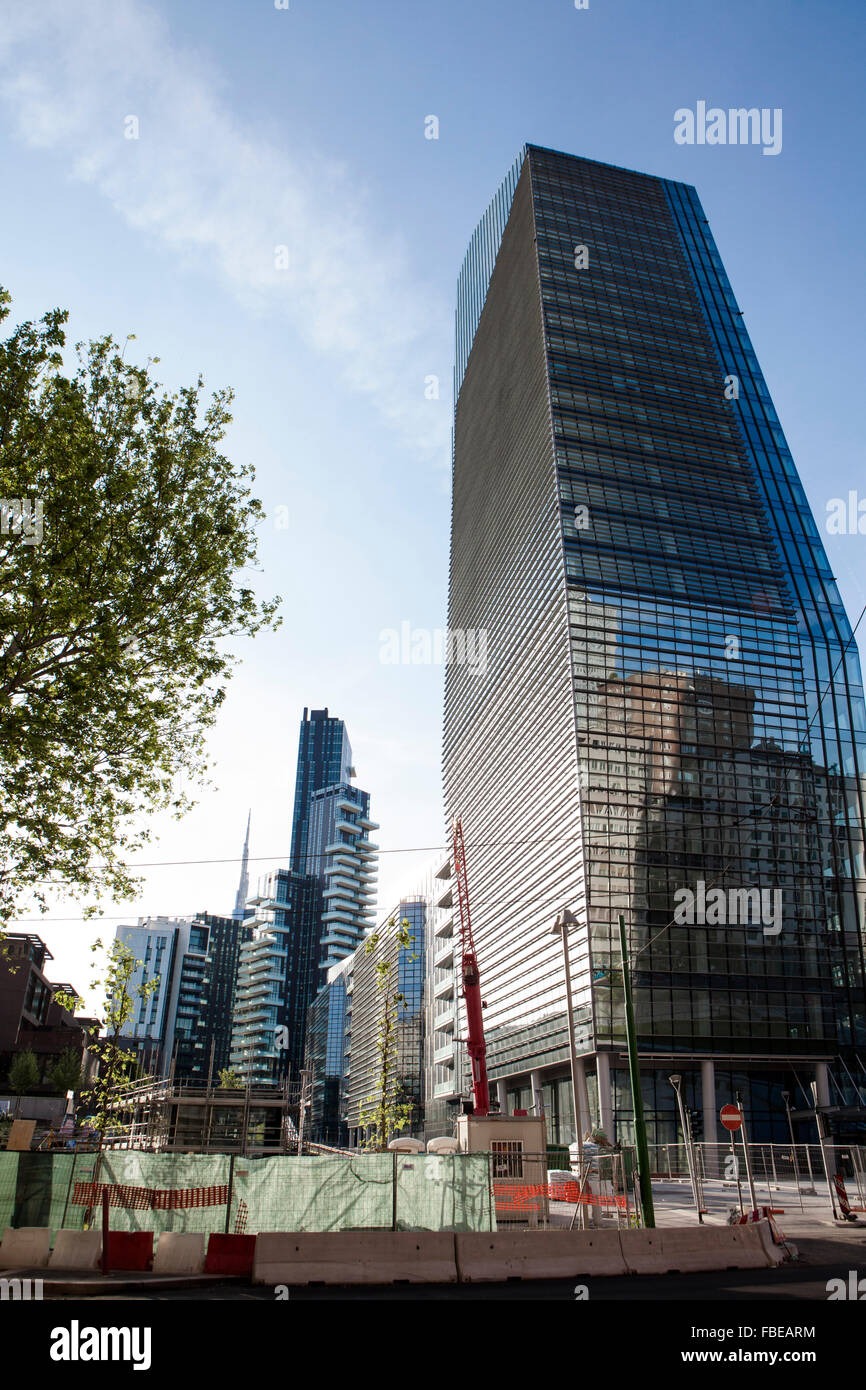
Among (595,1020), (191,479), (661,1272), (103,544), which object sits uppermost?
(191,479)

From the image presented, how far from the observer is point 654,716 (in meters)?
66.9

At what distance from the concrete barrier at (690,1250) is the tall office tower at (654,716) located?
30.2 m

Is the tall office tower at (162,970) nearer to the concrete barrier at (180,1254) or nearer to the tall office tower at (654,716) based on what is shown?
the tall office tower at (654,716)

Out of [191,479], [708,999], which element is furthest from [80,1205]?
[708,999]

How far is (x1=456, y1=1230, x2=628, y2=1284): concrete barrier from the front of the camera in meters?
15.1

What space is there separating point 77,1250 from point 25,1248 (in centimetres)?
114

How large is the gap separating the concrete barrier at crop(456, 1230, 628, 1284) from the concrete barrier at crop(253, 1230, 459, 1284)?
35cm

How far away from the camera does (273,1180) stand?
17.0 meters

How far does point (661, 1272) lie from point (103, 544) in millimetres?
19169

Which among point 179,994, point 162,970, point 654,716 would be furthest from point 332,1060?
point 654,716

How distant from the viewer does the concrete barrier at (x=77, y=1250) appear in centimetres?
1556

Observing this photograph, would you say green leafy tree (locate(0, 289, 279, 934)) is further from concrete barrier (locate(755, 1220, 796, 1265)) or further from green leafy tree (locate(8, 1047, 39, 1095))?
green leafy tree (locate(8, 1047, 39, 1095))

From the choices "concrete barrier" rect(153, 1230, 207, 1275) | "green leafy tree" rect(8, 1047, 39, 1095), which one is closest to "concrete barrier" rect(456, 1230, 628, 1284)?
"concrete barrier" rect(153, 1230, 207, 1275)
